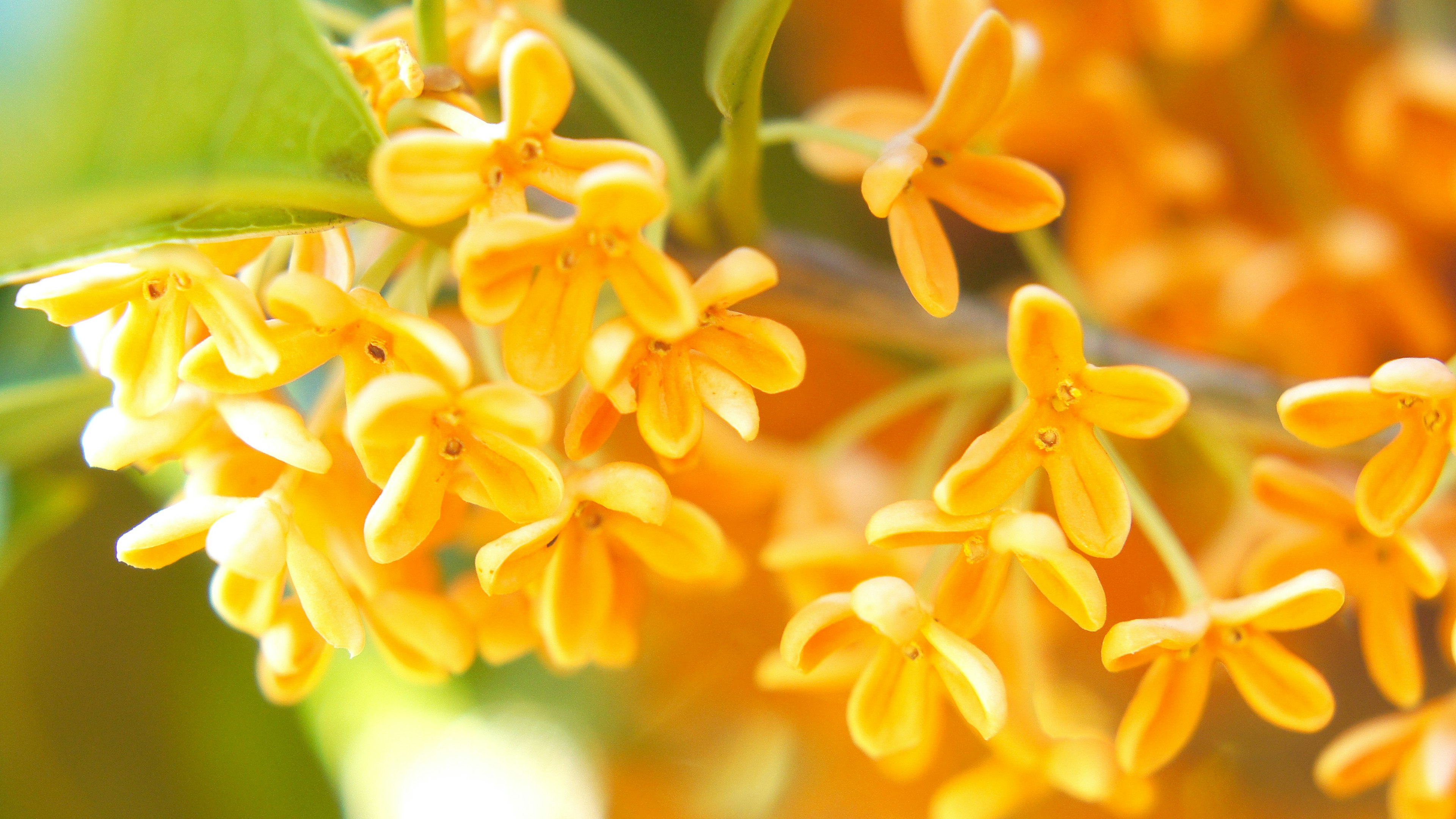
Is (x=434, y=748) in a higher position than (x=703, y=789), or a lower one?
lower

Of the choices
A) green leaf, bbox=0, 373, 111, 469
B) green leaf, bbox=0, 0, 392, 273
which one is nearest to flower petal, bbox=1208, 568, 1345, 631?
green leaf, bbox=0, 0, 392, 273

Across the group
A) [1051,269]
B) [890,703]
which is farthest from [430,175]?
[1051,269]

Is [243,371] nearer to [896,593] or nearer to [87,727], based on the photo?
[896,593]

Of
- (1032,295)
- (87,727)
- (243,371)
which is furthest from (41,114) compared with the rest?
(87,727)

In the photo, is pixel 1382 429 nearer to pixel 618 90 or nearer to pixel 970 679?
pixel 970 679

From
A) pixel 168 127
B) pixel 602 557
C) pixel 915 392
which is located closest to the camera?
pixel 168 127

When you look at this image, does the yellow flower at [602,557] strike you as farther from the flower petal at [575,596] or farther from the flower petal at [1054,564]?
the flower petal at [1054,564]
